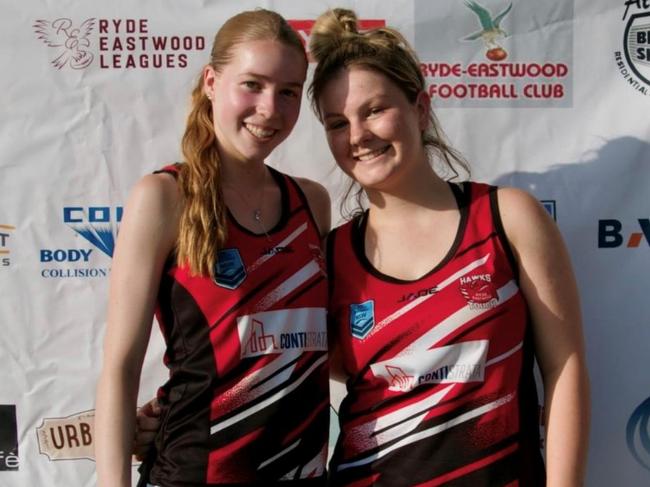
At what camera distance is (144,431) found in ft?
5.83

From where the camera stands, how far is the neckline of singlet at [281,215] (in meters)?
1.71

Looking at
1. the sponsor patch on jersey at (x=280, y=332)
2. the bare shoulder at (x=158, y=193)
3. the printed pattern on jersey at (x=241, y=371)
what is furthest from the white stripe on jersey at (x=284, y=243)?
the bare shoulder at (x=158, y=193)

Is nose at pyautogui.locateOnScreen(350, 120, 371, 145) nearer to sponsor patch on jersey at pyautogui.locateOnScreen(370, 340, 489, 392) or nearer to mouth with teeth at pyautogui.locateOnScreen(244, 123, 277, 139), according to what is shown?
mouth with teeth at pyautogui.locateOnScreen(244, 123, 277, 139)

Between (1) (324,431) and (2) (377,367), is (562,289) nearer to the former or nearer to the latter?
(2) (377,367)

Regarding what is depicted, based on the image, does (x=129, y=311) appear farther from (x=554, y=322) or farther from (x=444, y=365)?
(x=554, y=322)

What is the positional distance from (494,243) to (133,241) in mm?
796

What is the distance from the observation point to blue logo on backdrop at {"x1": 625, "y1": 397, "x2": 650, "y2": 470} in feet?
7.57

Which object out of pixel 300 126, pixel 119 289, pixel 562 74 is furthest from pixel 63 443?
pixel 562 74

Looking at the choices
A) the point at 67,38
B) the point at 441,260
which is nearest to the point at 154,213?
the point at 441,260

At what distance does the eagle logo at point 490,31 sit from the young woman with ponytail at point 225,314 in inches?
29.9

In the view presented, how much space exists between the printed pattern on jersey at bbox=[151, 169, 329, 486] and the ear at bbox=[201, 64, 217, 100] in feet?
1.07

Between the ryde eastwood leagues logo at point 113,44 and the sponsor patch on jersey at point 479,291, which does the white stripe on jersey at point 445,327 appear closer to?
the sponsor patch on jersey at point 479,291

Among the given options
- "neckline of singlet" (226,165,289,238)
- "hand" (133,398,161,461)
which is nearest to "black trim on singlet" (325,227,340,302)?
"neckline of singlet" (226,165,289,238)

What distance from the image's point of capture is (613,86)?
2.28 meters
